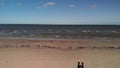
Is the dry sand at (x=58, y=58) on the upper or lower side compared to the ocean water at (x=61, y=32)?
upper

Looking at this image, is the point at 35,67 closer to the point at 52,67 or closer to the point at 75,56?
the point at 52,67

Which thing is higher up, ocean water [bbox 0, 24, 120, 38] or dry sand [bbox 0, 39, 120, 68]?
dry sand [bbox 0, 39, 120, 68]

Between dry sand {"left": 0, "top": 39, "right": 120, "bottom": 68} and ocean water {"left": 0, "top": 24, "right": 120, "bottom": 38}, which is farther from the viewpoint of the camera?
ocean water {"left": 0, "top": 24, "right": 120, "bottom": 38}

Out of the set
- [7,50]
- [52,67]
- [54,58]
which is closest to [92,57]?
[54,58]

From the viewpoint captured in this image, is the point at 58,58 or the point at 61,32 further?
the point at 61,32

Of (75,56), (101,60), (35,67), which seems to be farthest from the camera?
(75,56)

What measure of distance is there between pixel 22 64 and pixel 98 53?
4.43m

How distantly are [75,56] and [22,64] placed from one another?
2.89 m

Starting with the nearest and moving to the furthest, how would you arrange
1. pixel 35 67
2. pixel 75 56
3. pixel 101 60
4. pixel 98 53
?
pixel 35 67
pixel 101 60
pixel 75 56
pixel 98 53

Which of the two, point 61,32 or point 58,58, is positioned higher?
point 58,58

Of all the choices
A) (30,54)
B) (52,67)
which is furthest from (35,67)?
(30,54)

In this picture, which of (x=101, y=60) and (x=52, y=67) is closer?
(x=52, y=67)

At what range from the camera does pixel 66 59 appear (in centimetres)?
1291

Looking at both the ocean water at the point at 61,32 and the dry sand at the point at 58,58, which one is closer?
the dry sand at the point at 58,58
